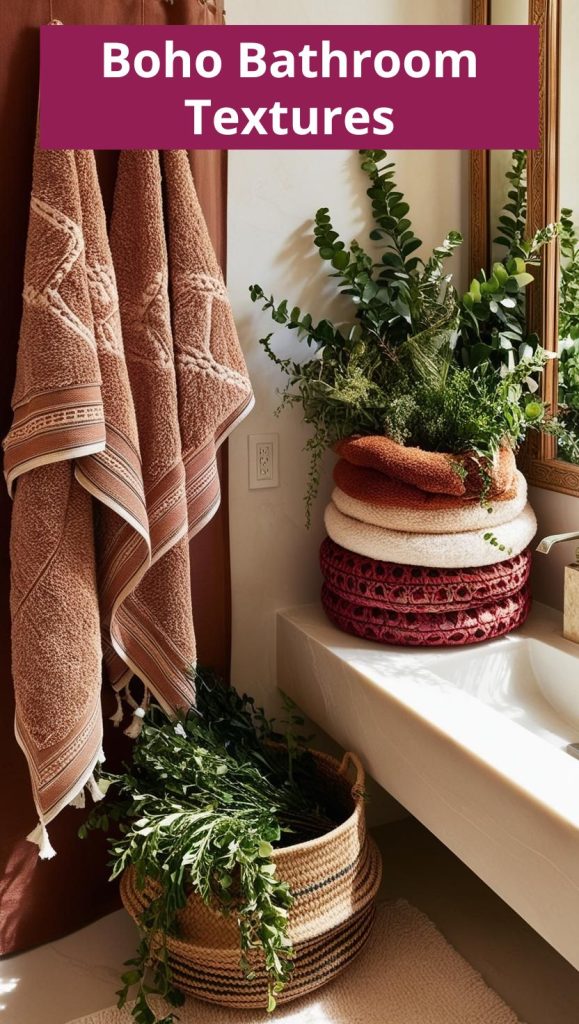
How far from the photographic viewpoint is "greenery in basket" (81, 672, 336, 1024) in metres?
1.18

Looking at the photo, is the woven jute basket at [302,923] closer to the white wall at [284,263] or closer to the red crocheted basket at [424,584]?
the red crocheted basket at [424,584]

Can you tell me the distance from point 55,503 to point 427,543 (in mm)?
562

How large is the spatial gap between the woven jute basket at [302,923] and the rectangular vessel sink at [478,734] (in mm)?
129

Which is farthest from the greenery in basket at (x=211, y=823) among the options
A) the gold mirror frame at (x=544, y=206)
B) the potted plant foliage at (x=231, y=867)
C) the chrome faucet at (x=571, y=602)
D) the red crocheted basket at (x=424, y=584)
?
the gold mirror frame at (x=544, y=206)

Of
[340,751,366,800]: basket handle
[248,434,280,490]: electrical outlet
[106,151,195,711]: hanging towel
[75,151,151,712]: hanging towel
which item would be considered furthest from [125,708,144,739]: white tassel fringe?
[248,434,280,490]: electrical outlet

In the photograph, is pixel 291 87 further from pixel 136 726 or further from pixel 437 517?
pixel 136 726

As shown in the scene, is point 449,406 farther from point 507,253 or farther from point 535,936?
point 535,936

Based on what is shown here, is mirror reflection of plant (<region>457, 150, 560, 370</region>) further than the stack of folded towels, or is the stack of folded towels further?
mirror reflection of plant (<region>457, 150, 560, 370</region>)

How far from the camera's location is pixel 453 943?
4.90ft

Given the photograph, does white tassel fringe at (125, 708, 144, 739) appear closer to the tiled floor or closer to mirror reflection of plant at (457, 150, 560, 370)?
the tiled floor

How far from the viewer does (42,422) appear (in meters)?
1.18

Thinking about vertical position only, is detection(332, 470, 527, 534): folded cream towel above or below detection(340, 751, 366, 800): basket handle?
above

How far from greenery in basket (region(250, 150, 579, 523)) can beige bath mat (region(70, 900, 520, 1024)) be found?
29.8 inches

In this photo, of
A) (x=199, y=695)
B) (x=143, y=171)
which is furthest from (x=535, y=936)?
(x=143, y=171)
